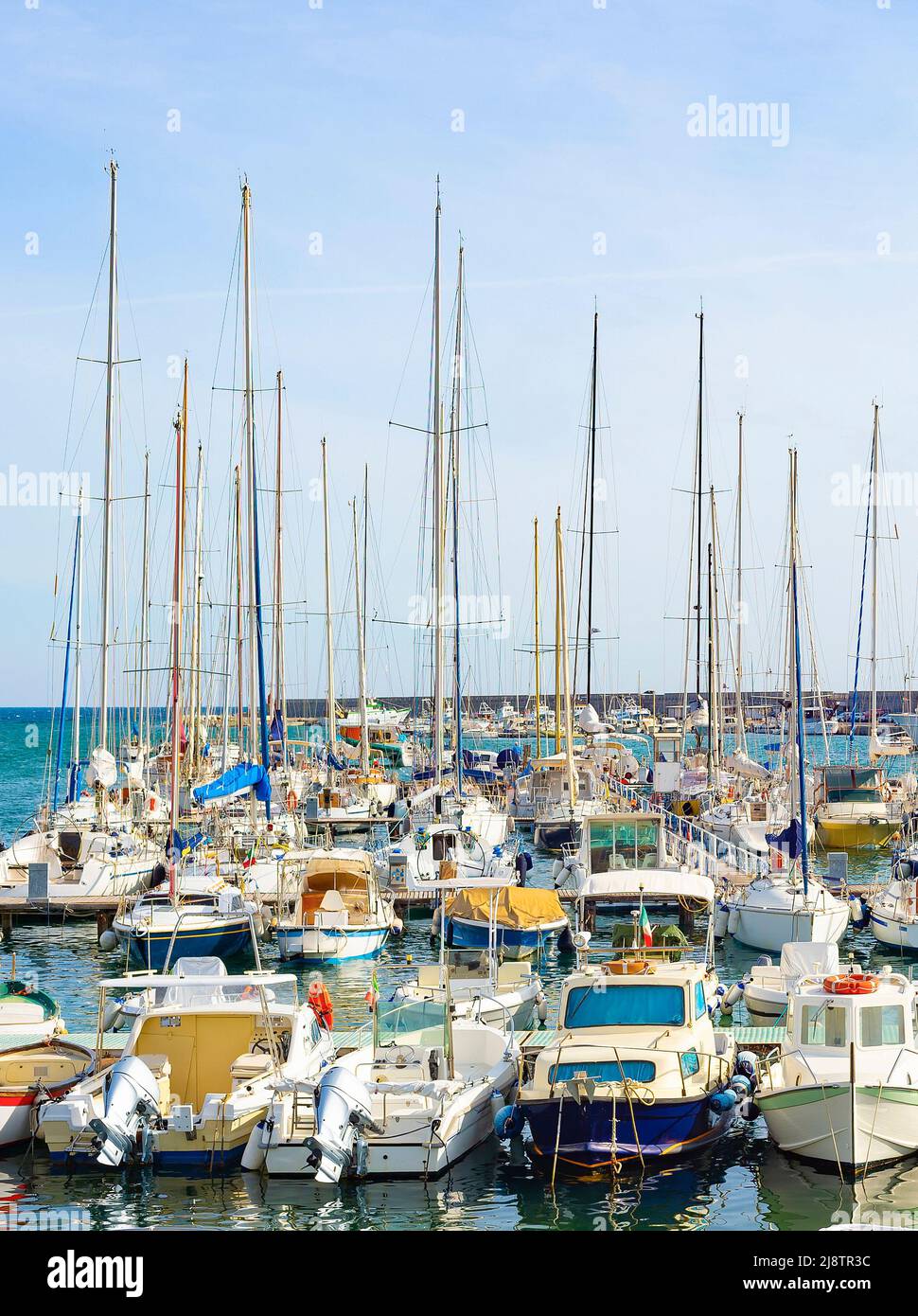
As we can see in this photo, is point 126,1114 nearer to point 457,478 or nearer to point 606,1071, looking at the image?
point 606,1071

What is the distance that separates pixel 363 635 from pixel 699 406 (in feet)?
62.0

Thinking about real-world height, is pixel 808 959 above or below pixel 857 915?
above

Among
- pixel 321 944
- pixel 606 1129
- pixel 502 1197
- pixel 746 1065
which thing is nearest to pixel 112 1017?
pixel 502 1197

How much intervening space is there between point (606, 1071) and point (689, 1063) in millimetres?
1332

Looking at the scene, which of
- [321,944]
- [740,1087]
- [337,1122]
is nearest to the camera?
[337,1122]

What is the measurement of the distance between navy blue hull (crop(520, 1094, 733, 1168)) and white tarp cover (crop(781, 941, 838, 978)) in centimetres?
744

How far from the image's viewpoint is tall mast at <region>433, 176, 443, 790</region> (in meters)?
41.8

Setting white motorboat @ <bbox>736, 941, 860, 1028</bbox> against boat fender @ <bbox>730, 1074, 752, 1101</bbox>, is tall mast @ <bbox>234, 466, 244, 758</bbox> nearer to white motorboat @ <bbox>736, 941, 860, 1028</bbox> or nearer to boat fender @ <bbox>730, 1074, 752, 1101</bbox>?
white motorboat @ <bbox>736, 941, 860, 1028</bbox>

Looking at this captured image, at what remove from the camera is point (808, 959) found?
2564 cm

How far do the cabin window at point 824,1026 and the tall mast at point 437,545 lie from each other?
21810 mm

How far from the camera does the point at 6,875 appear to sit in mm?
A: 39594

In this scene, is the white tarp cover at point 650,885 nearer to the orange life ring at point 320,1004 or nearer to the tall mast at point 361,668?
the orange life ring at point 320,1004
